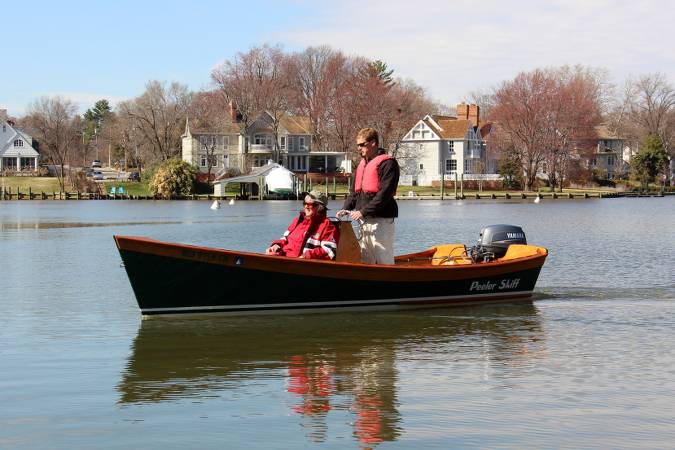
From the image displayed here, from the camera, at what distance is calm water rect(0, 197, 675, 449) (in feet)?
31.7

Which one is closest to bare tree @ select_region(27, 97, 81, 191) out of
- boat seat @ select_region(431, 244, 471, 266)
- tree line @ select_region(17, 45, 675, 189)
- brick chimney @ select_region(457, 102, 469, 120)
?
tree line @ select_region(17, 45, 675, 189)

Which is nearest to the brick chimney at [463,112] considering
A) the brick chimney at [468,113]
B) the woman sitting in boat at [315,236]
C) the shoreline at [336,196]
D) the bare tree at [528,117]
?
the brick chimney at [468,113]

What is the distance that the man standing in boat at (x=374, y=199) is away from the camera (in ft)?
52.9

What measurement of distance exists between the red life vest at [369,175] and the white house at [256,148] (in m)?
96.3

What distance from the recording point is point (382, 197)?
16.3 metres

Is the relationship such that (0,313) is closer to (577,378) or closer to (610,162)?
(577,378)

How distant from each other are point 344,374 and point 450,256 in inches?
316

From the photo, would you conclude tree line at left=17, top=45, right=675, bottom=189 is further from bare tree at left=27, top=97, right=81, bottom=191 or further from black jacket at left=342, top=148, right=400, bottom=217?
black jacket at left=342, top=148, right=400, bottom=217

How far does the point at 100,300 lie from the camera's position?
20.8 metres

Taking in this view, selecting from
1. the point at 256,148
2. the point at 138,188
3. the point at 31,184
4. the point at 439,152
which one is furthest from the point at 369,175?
the point at 31,184

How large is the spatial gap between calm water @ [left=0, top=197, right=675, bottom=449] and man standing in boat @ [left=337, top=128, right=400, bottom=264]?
120cm

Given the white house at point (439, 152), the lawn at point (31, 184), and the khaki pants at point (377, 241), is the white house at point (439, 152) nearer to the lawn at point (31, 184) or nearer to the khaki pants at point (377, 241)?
the lawn at point (31, 184)

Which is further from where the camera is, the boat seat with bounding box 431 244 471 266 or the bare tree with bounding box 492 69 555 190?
the bare tree with bounding box 492 69 555 190

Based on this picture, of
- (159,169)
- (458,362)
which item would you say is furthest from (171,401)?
(159,169)
